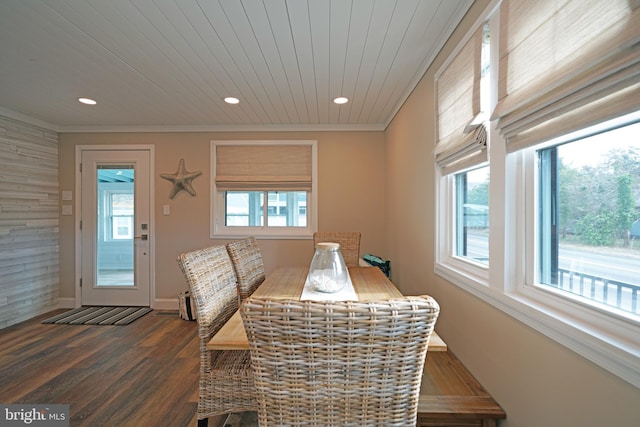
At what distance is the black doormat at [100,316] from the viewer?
3240mm

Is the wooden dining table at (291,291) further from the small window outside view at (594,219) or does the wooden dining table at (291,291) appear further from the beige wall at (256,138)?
the beige wall at (256,138)

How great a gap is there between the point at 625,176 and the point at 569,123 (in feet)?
0.70

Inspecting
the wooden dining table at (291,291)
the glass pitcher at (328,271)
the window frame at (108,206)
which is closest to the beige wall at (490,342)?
the wooden dining table at (291,291)

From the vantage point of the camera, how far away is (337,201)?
3725 millimetres

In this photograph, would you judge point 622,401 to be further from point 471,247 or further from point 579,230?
point 471,247

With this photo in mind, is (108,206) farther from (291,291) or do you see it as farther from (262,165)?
(291,291)

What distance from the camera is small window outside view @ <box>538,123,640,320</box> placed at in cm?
81

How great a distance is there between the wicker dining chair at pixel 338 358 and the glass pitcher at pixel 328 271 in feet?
2.54

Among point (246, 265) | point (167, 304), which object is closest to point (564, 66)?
point (246, 265)

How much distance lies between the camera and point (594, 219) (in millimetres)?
937

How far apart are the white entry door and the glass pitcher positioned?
9.88 ft

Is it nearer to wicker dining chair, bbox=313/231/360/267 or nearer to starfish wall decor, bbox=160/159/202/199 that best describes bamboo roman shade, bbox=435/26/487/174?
wicker dining chair, bbox=313/231/360/267

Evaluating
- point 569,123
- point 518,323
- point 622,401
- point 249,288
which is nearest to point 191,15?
point 249,288

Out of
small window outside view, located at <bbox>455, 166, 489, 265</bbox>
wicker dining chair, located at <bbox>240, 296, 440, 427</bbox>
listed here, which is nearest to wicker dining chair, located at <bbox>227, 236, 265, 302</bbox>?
wicker dining chair, located at <bbox>240, 296, 440, 427</bbox>
